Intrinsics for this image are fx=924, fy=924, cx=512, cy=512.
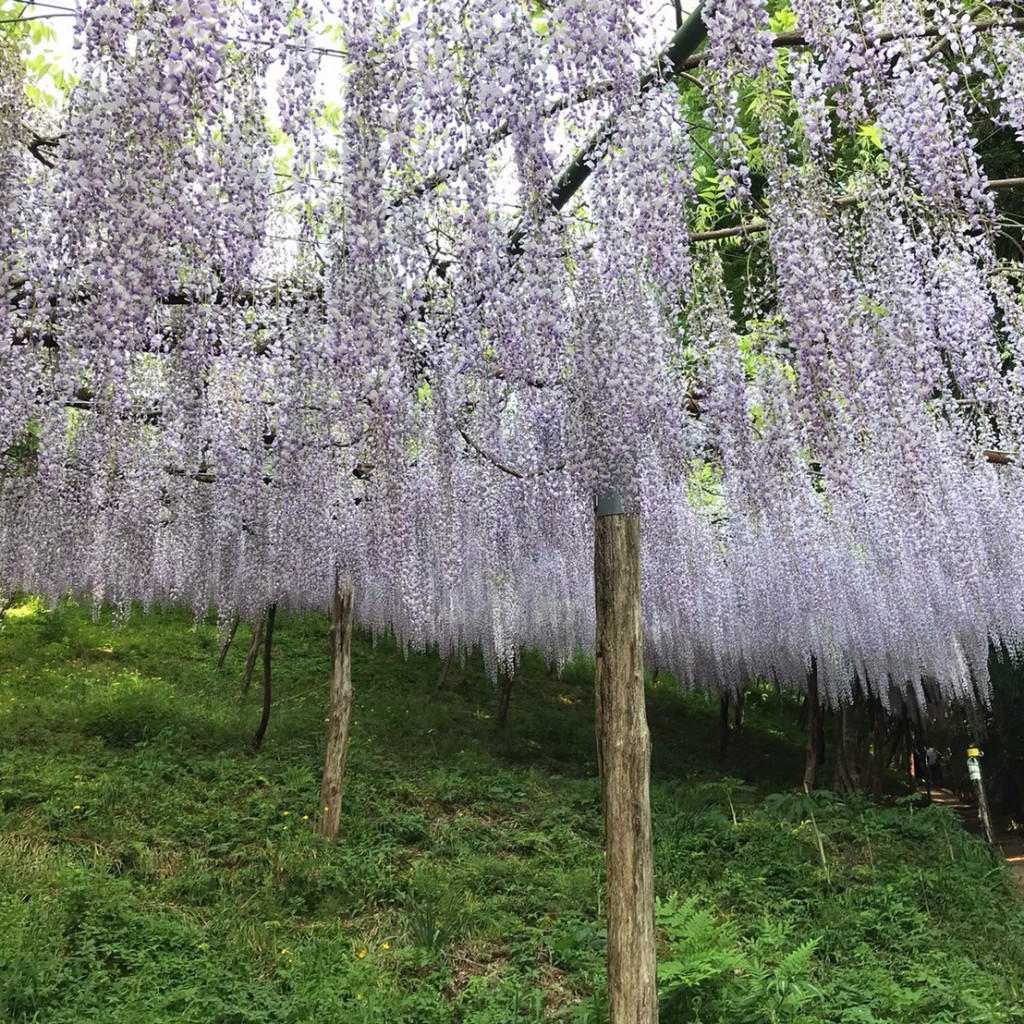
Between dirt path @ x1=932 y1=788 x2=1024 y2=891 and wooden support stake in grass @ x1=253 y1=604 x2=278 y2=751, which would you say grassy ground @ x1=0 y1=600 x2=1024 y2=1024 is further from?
dirt path @ x1=932 y1=788 x2=1024 y2=891

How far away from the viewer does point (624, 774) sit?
368cm

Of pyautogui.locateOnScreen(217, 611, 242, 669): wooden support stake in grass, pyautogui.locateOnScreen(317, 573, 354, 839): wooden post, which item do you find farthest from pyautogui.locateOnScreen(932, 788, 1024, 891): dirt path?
pyautogui.locateOnScreen(217, 611, 242, 669): wooden support stake in grass

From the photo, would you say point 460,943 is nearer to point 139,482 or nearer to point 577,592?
point 139,482

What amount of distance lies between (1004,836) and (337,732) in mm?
9881

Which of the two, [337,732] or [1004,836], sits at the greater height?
[337,732]

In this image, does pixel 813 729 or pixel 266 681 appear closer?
pixel 266 681

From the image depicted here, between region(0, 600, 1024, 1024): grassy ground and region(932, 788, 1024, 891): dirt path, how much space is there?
1025 mm

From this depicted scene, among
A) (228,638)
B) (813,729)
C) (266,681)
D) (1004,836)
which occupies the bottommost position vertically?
(1004,836)

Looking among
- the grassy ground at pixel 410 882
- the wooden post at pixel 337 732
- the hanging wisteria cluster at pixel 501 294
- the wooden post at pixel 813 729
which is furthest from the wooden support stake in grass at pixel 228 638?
the wooden post at pixel 813 729

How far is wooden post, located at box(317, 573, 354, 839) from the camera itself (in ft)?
26.0

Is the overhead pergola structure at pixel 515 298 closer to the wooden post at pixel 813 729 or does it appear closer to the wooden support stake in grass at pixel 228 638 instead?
the wooden support stake in grass at pixel 228 638

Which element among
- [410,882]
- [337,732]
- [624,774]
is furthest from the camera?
[337,732]

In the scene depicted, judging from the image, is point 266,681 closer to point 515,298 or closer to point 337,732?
point 337,732

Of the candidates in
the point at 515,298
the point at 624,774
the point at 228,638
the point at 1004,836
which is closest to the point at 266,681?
the point at 228,638
